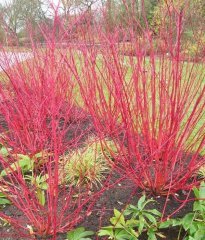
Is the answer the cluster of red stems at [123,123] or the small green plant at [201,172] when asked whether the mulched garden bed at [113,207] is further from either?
the small green plant at [201,172]

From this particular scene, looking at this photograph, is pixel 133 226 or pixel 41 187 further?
pixel 41 187

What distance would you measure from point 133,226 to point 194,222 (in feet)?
1.21

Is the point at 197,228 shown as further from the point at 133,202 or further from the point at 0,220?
the point at 0,220

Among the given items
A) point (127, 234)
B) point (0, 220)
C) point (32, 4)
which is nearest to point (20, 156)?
point (0, 220)

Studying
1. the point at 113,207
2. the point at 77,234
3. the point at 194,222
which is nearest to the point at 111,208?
the point at 113,207

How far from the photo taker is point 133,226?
1881 mm

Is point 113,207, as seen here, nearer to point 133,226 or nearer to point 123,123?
point 133,226

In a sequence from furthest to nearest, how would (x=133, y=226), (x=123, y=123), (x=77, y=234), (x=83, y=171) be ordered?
(x=83, y=171) < (x=123, y=123) < (x=133, y=226) < (x=77, y=234)

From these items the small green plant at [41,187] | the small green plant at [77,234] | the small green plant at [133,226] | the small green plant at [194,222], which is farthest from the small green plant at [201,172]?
the small green plant at [41,187]

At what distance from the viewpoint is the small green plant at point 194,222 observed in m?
1.79

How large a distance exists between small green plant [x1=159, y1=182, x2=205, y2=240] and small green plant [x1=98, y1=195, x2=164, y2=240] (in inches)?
3.0

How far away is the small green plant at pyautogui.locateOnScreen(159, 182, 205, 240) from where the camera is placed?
179 centimetres

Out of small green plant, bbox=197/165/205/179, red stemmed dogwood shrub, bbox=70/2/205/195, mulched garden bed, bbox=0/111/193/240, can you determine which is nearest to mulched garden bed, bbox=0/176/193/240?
mulched garden bed, bbox=0/111/193/240

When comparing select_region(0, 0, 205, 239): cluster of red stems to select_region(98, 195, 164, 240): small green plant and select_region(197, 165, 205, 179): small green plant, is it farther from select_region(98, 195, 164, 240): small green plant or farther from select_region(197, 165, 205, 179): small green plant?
select_region(98, 195, 164, 240): small green plant
